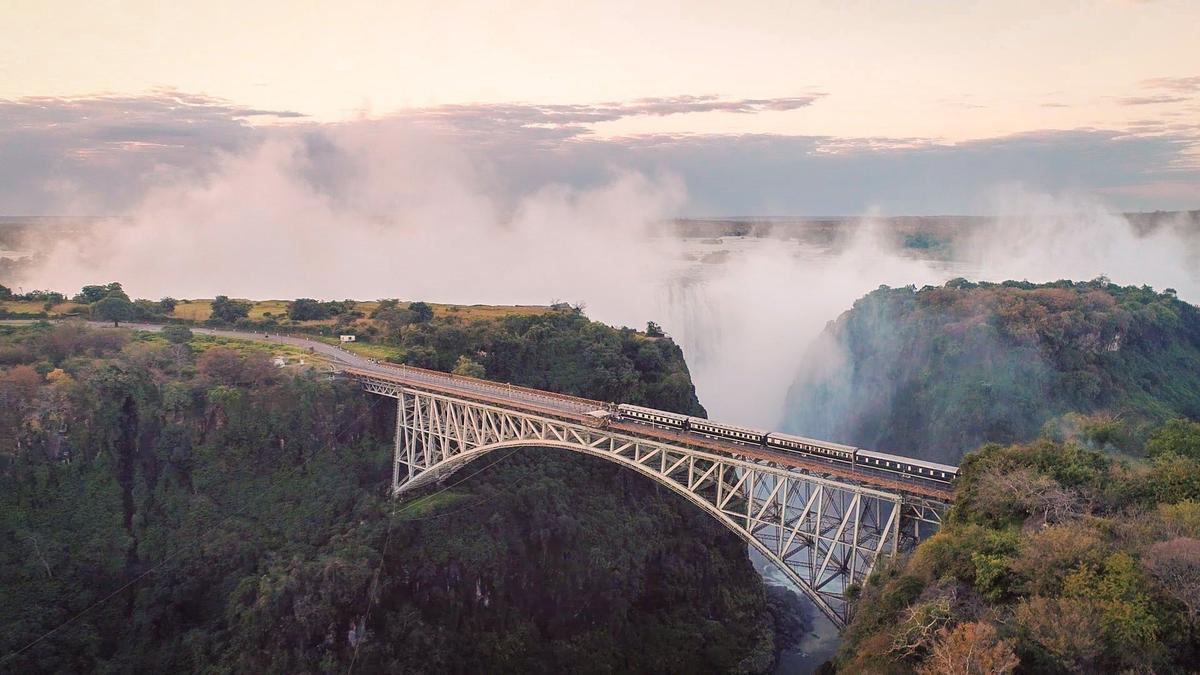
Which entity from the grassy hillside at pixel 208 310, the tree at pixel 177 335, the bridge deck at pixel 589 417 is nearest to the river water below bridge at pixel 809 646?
the bridge deck at pixel 589 417

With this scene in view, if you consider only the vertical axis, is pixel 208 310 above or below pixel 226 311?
below

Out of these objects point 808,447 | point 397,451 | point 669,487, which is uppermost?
point 808,447

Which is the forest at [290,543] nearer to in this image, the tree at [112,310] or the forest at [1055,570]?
the tree at [112,310]

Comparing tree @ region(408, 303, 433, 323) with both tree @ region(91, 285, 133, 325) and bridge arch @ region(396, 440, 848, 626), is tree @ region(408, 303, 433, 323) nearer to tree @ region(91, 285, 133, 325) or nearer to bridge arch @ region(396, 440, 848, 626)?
bridge arch @ region(396, 440, 848, 626)

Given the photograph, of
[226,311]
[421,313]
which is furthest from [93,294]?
[421,313]

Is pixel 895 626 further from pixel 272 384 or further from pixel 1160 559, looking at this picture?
pixel 272 384

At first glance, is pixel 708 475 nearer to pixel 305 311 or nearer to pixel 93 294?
pixel 305 311

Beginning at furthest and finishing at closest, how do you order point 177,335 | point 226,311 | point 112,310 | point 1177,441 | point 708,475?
point 226,311, point 112,310, point 177,335, point 708,475, point 1177,441

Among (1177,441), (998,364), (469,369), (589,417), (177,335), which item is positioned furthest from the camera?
(998,364)

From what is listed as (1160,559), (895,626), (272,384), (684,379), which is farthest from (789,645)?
(272,384)
